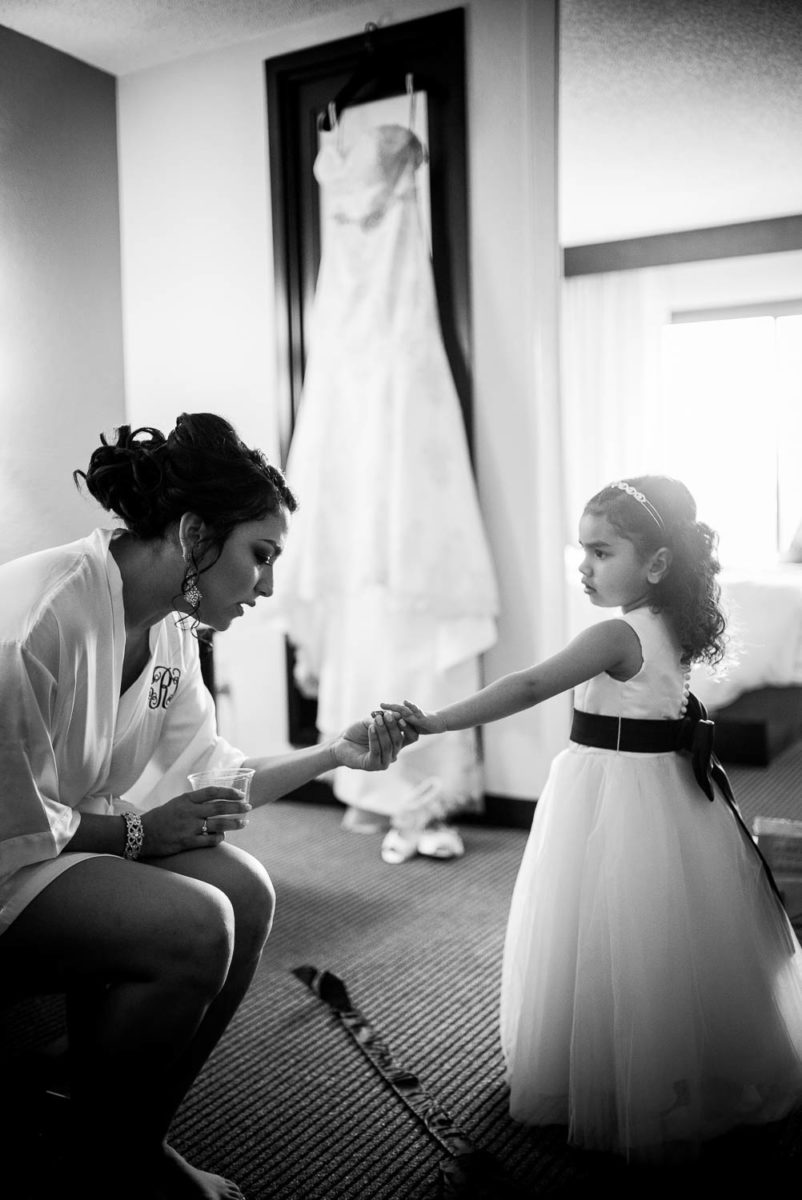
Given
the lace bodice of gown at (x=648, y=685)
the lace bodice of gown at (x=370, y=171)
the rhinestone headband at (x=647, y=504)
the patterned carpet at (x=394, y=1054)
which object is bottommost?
the patterned carpet at (x=394, y=1054)

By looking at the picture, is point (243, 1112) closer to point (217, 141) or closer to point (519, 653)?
point (519, 653)

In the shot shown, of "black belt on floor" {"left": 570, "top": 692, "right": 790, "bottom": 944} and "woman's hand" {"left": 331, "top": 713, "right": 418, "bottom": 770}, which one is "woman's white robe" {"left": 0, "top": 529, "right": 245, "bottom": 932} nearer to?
"woman's hand" {"left": 331, "top": 713, "right": 418, "bottom": 770}

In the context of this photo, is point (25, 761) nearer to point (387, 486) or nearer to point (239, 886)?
point (239, 886)

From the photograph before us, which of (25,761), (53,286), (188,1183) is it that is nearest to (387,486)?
(53,286)

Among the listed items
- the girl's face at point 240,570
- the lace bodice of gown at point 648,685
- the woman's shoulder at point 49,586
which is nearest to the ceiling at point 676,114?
the lace bodice of gown at point 648,685

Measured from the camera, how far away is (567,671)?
1.54 meters

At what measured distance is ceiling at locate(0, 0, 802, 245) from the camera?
8.02ft

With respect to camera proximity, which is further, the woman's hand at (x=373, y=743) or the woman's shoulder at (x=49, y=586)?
the woman's hand at (x=373, y=743)

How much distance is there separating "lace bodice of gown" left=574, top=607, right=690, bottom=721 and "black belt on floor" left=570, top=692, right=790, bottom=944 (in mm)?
15

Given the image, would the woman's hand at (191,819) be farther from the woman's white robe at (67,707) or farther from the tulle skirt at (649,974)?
the tulle skirt at (649,974)

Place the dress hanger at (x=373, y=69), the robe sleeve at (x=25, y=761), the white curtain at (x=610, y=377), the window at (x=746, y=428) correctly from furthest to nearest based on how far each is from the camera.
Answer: the dress hanger at (x=373, y=69) → the white curtain at (x=610, y=377) → the window at (x=746, y=428) → the robe sleeve at (x=25, y=761)

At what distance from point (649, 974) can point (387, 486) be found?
1.75 metres

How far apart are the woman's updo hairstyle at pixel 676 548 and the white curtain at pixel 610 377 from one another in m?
0.90

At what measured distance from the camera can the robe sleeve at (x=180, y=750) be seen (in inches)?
62.2
